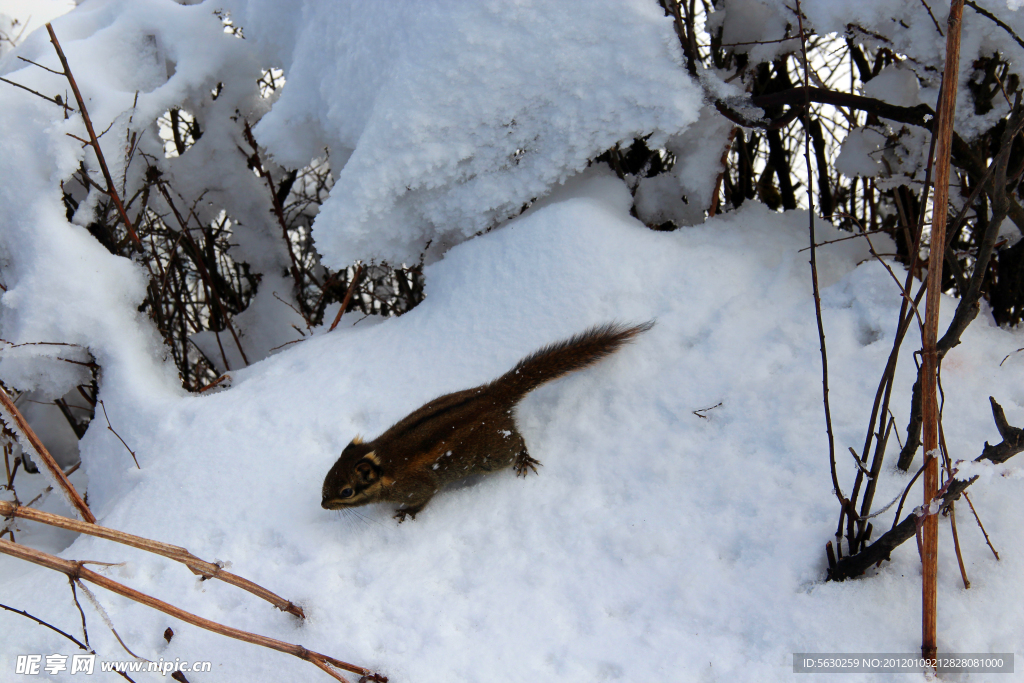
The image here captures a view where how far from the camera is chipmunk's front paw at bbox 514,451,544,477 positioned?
2.10m

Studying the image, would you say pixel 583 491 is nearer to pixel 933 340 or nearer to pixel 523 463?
pixel 523 463

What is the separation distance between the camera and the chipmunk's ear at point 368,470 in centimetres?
201

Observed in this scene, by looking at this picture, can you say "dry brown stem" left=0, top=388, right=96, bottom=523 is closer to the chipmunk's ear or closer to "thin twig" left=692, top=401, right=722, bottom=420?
the chipmunk's ear

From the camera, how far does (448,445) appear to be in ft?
6.64

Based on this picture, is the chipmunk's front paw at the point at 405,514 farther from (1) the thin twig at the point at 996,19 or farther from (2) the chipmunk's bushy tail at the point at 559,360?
(1) the thin twig at the point at 996,19

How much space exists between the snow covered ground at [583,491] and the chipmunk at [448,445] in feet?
0.28

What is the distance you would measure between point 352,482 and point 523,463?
1.94 feet

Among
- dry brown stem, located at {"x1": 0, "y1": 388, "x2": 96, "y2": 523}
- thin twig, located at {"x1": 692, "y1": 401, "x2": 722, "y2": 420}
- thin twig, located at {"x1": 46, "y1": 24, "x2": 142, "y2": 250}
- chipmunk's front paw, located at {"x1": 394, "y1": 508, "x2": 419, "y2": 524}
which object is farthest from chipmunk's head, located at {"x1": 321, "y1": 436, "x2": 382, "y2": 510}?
thin twig, located at {"x1": 46, "y1": 24, "x2": 142, "y2": 250}

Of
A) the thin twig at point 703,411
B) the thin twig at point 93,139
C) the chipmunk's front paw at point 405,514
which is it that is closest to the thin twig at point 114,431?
the thin twig at point 93,139

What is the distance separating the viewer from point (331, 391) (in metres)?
2.43

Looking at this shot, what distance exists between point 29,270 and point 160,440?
94 cm

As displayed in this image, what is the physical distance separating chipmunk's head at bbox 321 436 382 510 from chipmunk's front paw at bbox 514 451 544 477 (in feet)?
1.58

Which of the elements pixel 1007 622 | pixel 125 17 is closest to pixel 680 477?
pixel 1007 622

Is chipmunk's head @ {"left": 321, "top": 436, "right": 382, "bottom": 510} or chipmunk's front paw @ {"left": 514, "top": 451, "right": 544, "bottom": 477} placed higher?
chipmunk's head @ {"left": 321, "top": 436, "right": 382, "bottom": 510}
